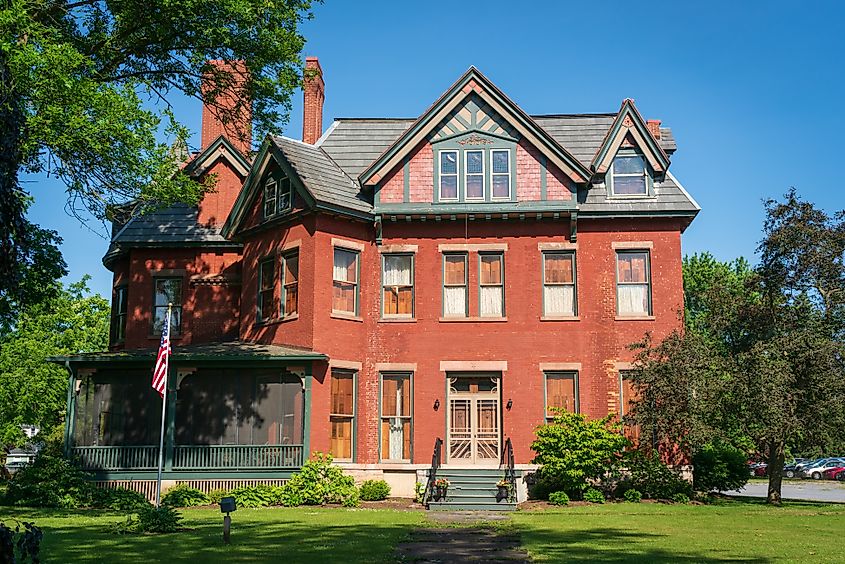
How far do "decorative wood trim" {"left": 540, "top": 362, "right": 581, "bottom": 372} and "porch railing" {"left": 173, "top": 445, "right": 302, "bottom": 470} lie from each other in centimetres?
755

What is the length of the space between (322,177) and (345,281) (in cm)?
331

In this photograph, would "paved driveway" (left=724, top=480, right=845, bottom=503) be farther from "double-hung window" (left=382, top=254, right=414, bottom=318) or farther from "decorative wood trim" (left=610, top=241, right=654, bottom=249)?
"double-hung window" (left=382, top=254, right=414, bottom=318)

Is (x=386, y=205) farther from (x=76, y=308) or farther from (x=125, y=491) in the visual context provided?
(x=76, y=308)

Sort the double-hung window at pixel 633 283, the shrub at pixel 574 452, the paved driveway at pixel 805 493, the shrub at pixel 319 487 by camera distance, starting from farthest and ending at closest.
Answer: the paved driveway at pixel 805 493, the double-hung window at pixel 633 283, the shrub at pixel 574 452, the shrub at pixel 319 487

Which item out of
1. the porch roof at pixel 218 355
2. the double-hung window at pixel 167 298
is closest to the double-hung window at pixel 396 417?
the porch roof at pixel 218 355

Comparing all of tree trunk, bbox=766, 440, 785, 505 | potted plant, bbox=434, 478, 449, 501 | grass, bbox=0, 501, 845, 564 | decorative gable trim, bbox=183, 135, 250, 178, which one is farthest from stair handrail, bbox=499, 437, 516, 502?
decorative gable trim, bbox=183, 135, 250, 178

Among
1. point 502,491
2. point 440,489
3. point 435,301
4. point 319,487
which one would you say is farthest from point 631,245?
point 319,487

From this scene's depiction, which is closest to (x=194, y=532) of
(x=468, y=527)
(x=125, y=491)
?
(x=468, y=527)

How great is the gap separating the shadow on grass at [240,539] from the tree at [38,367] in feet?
92.8

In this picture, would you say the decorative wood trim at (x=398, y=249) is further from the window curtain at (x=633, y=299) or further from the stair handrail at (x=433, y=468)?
the window curtain at (x=633, y=299)

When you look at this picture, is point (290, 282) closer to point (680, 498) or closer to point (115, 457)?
point (115, 457)

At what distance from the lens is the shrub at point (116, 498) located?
2202 centimetres

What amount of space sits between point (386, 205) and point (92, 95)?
33.3 feet

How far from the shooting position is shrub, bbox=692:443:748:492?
27062mm
